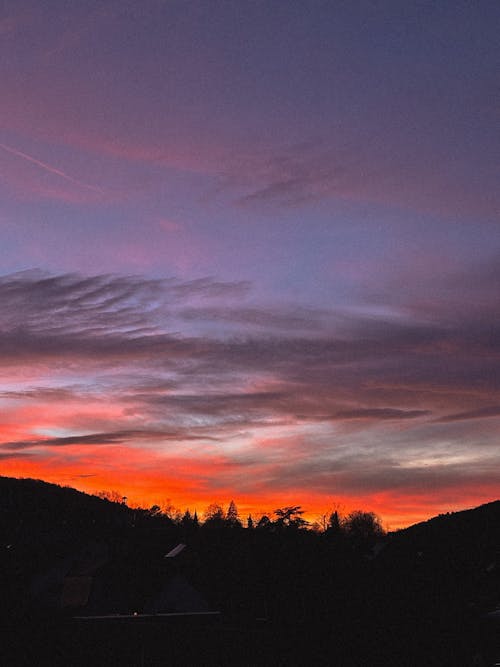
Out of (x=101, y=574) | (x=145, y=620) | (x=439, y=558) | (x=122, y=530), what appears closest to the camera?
(x=439, y=558)

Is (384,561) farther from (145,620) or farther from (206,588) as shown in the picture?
(206,588)

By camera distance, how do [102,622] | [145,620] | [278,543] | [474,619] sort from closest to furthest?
[474,619] → [278,543] → [102,622] → [145,620]

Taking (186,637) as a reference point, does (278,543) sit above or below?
above

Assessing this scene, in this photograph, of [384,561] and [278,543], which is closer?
[384,561]

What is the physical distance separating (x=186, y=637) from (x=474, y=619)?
6487 millimetres

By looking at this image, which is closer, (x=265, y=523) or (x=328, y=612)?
(x=328, y=612)

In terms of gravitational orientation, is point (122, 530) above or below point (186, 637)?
above

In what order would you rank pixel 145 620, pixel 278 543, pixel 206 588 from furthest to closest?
1. pixel 206 588
2. pixel 145 620
3. pixel 278 543

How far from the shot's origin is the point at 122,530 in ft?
396

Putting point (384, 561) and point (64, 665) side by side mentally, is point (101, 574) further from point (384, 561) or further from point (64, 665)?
point (384, 561)

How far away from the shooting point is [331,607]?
12.1m

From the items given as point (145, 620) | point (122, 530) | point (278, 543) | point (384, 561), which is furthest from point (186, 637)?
point (122, 530)

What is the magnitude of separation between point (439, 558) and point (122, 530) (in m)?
115

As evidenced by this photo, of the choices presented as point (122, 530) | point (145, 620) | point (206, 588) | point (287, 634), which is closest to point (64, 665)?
point (145, 620)
